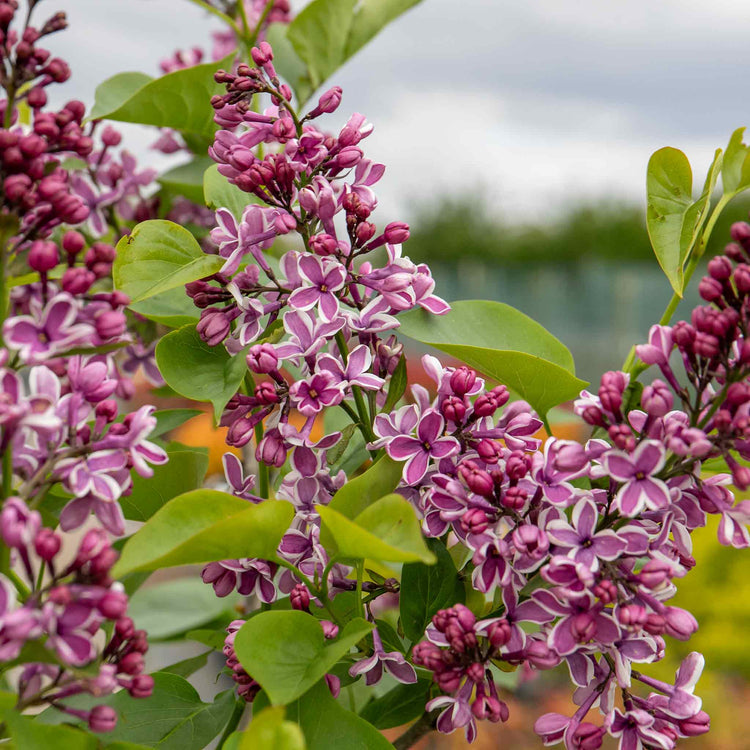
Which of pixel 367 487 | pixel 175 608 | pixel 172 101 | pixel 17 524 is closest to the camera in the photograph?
pixel 17 524

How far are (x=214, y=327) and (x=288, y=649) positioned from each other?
6.6 inches

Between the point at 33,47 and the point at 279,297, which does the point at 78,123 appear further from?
the point at 279,297

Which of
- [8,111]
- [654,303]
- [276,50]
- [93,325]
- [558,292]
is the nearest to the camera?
[93,325]

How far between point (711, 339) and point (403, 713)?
0.29 meters

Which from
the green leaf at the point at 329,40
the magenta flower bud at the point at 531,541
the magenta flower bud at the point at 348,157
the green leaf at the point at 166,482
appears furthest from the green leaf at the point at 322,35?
the magenta flower bud at the point at 531,541

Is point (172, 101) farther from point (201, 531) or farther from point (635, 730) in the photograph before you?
point (635, 730)

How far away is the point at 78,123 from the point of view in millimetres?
505

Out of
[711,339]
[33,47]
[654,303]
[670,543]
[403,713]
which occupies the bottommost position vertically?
[654,303]

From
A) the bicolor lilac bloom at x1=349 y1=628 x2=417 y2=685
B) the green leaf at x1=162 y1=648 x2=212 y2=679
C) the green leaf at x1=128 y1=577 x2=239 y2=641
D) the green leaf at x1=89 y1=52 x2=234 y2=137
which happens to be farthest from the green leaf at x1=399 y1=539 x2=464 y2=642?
the green leaf at x1=128 y1=577 x2=239 y2=641

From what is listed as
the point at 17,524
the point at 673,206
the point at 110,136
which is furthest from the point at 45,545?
the point at 110,136

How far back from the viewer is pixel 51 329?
330 mm

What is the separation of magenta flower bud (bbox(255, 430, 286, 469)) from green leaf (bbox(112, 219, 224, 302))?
0.30 feet

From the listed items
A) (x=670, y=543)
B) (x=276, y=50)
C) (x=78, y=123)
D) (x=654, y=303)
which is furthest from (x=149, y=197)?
(x=654, y=303)

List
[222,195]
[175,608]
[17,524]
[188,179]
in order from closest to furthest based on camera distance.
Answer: [17,524], [222,195], [188,179], [175,608]
